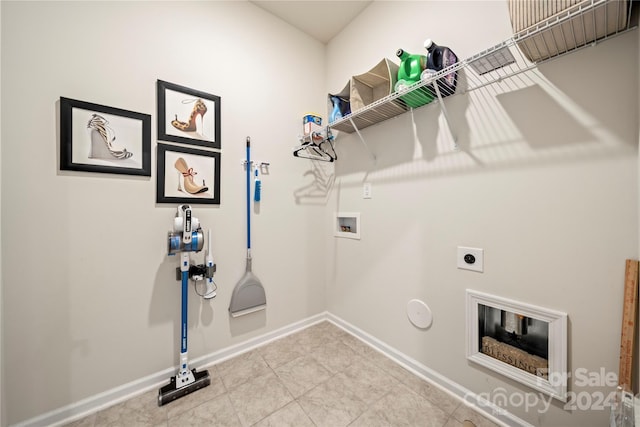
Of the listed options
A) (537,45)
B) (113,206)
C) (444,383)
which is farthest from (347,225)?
(113,206)

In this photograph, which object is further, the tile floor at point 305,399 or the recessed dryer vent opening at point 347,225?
the recessed dryer vent opening at point 347,225

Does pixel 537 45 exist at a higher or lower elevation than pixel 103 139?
higher

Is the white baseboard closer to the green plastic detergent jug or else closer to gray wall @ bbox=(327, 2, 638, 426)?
gray wall @ bbox=(327, 2, 638, 426)

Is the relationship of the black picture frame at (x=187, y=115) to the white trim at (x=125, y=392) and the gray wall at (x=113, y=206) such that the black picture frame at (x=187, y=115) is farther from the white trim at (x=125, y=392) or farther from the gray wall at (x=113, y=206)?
the white trim at (x=125, y=392)

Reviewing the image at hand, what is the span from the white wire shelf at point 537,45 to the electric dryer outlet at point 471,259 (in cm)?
92

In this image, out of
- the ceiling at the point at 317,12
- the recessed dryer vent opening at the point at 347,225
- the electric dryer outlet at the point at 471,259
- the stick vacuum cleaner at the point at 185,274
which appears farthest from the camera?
the recessed dryer vent opening at the point at 347,225

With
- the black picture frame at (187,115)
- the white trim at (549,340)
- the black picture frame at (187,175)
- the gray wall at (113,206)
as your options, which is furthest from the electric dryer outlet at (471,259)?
the black picture frame at (187,115)

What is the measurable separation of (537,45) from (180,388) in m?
2.64

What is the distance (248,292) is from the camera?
1908mm

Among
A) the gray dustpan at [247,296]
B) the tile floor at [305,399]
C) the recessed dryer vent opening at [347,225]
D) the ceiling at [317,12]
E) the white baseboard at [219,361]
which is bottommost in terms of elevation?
the tile floor at [305,399]

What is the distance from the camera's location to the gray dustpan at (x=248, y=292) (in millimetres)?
1860

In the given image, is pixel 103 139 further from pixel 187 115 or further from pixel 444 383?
pixel 444 383

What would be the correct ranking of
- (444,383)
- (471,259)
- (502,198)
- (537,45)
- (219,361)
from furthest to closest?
(219,361)
(444,383)
(471,259)
(502,198)
(537,45)

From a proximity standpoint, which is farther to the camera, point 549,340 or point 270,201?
point 270,201
